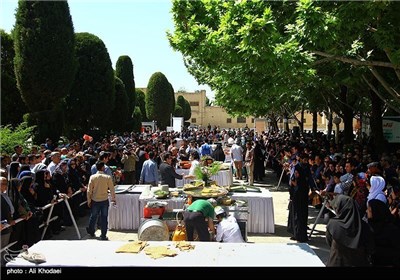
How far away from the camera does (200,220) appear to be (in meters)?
7.01

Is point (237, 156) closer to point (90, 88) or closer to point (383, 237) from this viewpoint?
point (90, 88)

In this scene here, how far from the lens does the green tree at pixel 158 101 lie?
53.2 m

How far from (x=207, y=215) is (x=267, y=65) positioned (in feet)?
12.9

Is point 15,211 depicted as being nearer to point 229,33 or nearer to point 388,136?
point 229,33

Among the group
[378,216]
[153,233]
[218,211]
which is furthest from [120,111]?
[378,216]

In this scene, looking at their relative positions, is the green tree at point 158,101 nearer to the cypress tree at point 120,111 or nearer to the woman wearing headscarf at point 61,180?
the cypress tree at point 120,111

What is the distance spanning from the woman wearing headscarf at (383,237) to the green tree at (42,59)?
16537 millimetres

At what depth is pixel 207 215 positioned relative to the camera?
23.5 feet

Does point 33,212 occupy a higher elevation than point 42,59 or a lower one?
lower

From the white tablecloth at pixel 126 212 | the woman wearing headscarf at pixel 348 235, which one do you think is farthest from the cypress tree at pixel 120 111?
the woman wearing headscarf at pixel 348 235

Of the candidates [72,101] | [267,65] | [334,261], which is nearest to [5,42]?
[72,101]

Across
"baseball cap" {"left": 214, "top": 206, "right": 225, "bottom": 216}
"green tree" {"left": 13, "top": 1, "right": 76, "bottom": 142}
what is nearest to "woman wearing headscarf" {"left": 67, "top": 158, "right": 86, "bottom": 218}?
"baseball cap" {"left": 214, "top": 206, "right": 225, "bottom": 216}

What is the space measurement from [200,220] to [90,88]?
2141 cm

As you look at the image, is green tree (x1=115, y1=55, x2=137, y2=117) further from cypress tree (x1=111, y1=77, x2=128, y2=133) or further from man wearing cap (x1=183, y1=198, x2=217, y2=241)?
man wearing cap (x1=183, y1=198, x2=217, y2=241)
